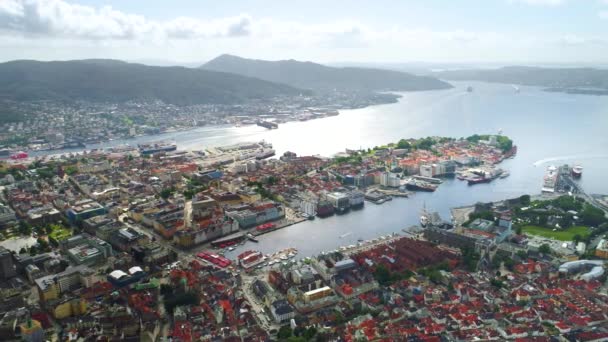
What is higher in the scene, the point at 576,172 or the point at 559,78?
the point at 559,78

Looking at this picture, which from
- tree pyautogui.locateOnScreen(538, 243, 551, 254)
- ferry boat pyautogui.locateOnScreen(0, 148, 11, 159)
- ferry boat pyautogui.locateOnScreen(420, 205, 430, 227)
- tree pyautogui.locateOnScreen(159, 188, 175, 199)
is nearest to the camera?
tree pyautogui.locateOnScreen(538, 243, 551, 254)

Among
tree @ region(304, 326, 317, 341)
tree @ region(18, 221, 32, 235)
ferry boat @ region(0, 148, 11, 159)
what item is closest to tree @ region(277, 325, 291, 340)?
tree @ region(304, 326, 317, 341)

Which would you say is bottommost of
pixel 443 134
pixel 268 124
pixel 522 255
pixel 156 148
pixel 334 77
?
pixel 522 255

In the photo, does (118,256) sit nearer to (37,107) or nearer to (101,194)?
(101,194)

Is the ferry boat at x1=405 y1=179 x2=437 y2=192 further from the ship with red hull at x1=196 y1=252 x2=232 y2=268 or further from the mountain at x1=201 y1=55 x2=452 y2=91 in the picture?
the mountain at x1=201 y1=55 x2=452 y2=91

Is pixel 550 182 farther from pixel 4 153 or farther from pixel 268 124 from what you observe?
pixel 4 153

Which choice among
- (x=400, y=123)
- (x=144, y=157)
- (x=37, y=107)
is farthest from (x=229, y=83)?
(x=144, y=157)

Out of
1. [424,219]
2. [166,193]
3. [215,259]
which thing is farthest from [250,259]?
[166,193]
